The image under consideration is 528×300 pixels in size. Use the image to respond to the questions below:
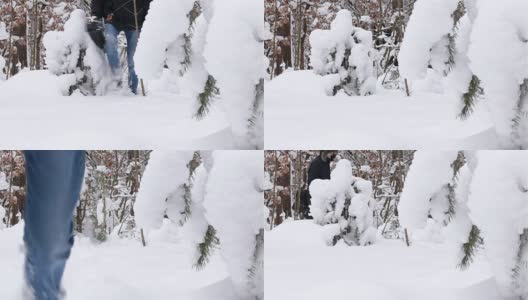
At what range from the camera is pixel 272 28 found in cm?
166

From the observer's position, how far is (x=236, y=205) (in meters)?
1.58

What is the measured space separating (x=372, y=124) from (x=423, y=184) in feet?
0.62

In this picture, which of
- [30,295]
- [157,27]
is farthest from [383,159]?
[30,295]

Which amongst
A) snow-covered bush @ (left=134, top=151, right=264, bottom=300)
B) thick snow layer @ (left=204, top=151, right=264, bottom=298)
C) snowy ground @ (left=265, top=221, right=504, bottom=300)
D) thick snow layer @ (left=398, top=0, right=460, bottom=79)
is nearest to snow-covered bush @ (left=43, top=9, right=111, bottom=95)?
snow-covered bush @ (left=134, top=151, right=264, bottom=300)

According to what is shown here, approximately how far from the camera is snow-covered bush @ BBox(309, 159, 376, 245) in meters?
1.69

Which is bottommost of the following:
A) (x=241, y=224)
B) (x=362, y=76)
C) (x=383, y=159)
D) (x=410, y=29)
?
(x=241, y=224)

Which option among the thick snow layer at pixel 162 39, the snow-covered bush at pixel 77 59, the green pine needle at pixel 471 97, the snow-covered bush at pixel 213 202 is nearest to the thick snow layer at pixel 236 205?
the snow-covered bush at pixel 213 202

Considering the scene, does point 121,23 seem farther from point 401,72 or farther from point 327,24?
Answer: point 401,72

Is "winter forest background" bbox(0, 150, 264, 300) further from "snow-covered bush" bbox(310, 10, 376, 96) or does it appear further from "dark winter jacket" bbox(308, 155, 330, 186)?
"snow-covered bush" bbox(310, 10, 376, 96)

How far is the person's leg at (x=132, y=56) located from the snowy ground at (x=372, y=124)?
318 millimetres

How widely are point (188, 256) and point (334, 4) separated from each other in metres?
0.71

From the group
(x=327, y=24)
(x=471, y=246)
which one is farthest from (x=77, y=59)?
(x=471, y=246)

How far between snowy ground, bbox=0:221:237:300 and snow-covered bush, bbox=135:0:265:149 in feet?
1.04

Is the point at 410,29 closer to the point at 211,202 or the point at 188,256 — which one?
the point at 211,202
